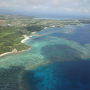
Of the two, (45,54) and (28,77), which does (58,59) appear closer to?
(45,54)

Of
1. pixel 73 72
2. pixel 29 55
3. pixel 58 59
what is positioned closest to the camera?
pixel 73 72

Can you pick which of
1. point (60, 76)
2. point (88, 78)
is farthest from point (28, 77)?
point (88, 78)

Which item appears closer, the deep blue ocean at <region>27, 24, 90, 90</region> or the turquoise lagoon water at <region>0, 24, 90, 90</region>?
the deep blue ocean at <region>27, 24, 90, 90</region>

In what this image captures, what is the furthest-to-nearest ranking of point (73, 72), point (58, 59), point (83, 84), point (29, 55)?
1. point (29, 55)
2. point (58, 59)
3. point (73, 72)
4. point (83, 84)

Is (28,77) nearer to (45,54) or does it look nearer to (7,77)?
(7,77)

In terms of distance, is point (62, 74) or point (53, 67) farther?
point (53, 67)

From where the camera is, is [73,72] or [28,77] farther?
[73,72]

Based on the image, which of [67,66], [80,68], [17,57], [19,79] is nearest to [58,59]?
[67,66]

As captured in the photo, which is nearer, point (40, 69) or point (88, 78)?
point (88, 78)

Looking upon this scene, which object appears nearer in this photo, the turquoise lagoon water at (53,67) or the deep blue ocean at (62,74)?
the deep blue ocean at (62,74)
